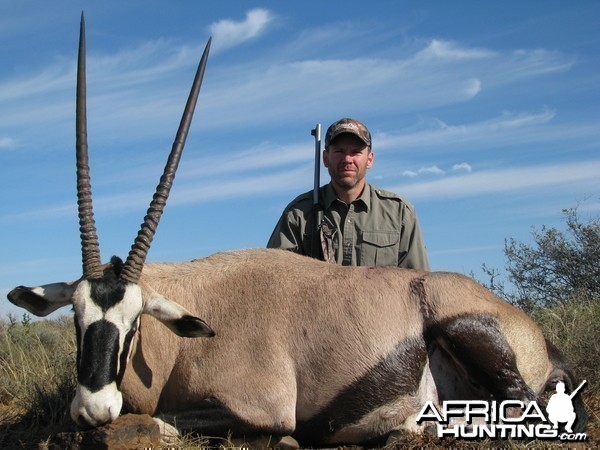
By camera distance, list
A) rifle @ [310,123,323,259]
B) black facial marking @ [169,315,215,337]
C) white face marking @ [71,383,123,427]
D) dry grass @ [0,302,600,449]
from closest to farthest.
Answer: white face marking @ [71,383,123,427] → black facial marking @ [169,315,215,337] → dry grass @ [0,302,600,449] → rifle @ [310,123,323,259]

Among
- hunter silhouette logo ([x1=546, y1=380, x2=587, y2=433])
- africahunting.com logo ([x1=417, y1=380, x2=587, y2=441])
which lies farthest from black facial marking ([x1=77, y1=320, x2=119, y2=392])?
hunter silhouette logo ([x1=546, y1=380, x2=587, y2=433])

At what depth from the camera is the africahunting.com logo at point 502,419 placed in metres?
5.00

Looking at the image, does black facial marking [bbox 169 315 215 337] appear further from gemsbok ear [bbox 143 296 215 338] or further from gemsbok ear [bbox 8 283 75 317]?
gemsbok ear [bbox 8 283 75 317]

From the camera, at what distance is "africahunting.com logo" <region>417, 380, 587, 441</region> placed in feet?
16.4

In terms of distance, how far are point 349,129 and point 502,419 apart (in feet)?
11.6

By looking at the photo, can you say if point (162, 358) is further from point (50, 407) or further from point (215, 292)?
point (50, 407)

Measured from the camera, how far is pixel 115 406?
4.50 meters

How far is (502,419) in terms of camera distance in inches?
198

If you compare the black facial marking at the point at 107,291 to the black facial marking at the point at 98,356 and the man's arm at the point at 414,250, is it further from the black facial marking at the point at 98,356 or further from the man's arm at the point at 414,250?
the man's arm at the point at 414,250

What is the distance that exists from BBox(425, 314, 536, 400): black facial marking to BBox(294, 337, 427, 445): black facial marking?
0.27 metres

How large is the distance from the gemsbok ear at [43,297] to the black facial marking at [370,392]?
186cm

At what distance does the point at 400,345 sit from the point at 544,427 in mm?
1118

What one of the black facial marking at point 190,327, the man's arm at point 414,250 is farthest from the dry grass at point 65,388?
the man's arm at point 414,250

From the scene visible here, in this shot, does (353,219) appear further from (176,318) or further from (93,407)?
(93,407)
